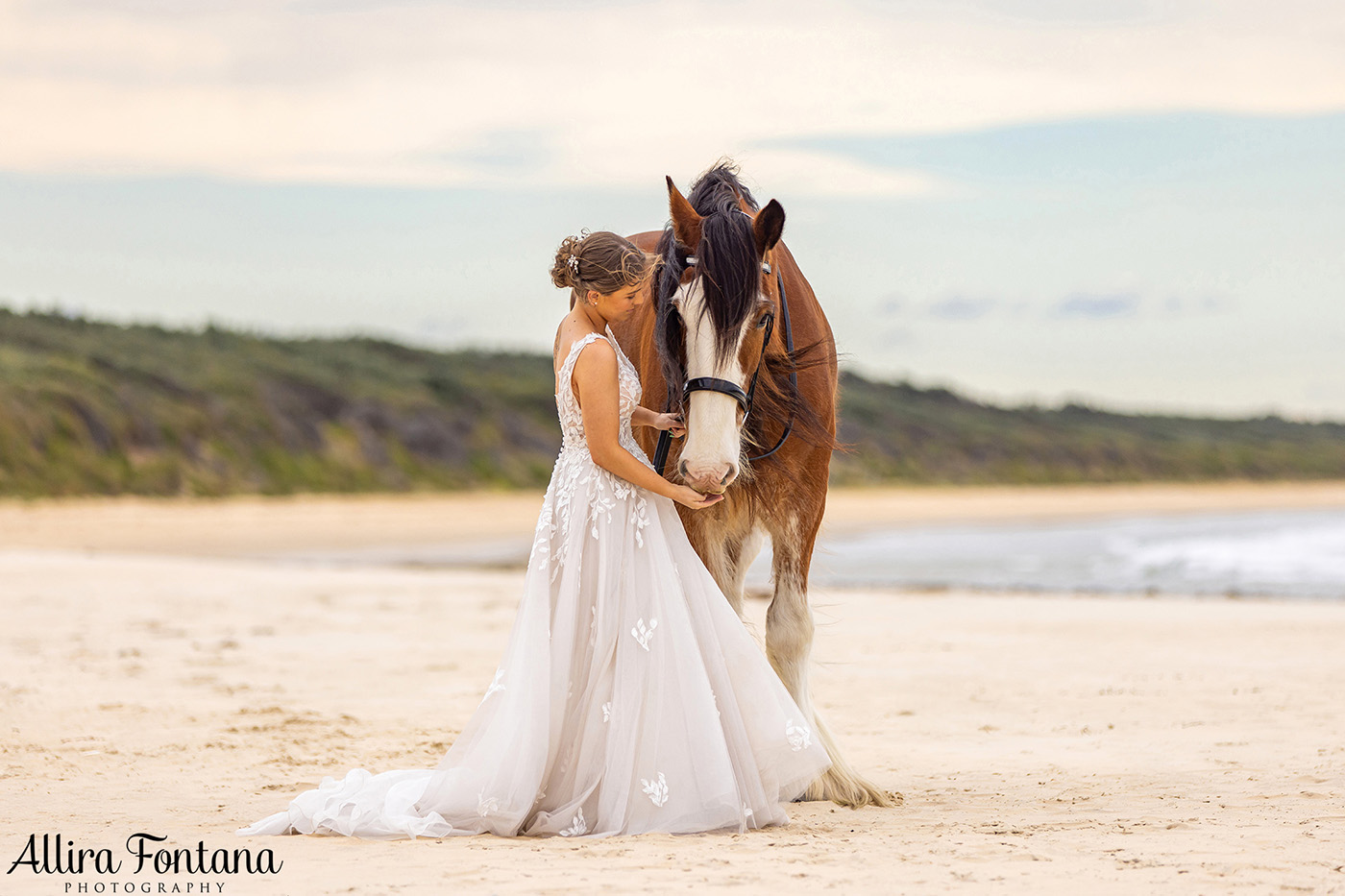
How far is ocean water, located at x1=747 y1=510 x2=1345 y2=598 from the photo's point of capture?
13.6m

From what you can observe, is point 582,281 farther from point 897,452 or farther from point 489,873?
point 897,452

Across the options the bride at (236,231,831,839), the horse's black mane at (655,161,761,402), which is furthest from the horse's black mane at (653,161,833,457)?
the bride at (236,231,831,839)

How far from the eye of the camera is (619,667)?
3.75 m

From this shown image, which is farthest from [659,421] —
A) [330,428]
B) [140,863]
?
[330,428]

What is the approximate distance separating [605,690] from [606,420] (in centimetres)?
82

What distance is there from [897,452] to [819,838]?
42463 millimetres

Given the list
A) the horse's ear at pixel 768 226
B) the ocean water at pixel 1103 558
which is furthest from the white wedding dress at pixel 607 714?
the ocean water at pixel 1103 558

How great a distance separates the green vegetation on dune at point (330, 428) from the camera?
2488cm

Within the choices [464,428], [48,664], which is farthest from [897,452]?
[48,664]

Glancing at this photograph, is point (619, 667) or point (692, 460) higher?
point (692, 460)

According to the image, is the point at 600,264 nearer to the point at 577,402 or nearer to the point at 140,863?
the point at 577,402

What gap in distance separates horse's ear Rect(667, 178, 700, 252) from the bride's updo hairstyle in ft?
0.76

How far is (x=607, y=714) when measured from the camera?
373cm

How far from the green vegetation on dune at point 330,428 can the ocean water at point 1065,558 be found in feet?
8.24
